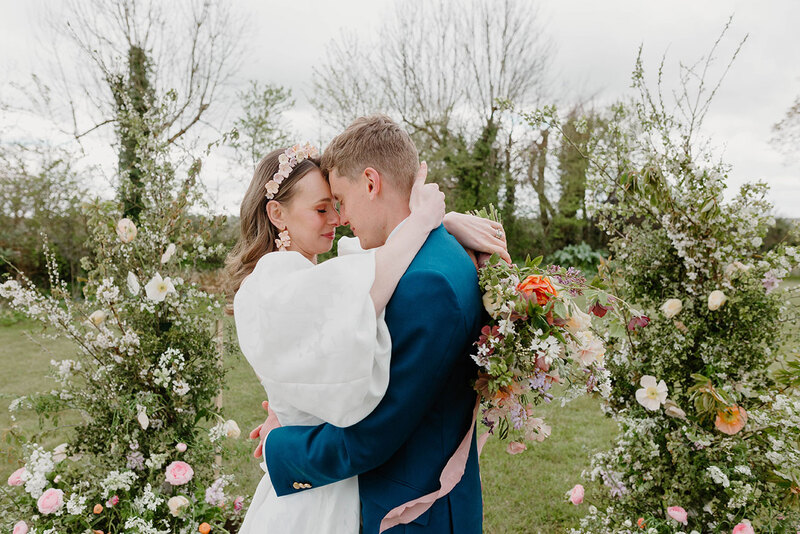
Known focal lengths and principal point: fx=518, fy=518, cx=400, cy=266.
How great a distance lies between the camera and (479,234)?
190 centimetres

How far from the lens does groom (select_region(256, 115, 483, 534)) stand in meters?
1.42

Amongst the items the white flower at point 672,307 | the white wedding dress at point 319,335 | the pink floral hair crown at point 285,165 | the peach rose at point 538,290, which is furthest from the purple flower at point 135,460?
the white flower at point 672,307

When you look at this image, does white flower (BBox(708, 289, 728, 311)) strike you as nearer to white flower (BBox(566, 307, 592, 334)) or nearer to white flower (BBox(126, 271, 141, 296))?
white flower (BBox(566, 307, 592, 334))

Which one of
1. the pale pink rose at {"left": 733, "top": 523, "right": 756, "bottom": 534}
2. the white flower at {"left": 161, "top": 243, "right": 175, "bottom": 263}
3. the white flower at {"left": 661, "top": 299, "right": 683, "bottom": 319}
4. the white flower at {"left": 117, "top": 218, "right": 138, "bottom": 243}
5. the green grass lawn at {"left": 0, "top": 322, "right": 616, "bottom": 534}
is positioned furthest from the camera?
the green grass lawn at {"left": 0, "top": 322, "right": 616, "bottom": 534}

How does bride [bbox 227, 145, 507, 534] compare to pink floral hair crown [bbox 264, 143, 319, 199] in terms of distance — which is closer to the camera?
bride [bbox 227, 145, 507, 534]

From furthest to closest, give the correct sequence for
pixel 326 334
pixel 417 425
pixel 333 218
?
pixel 333 218 → pixel 417 425 → pixel 326 334

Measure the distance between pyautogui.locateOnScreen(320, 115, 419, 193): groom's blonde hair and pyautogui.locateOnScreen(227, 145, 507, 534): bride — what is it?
0.07 metres

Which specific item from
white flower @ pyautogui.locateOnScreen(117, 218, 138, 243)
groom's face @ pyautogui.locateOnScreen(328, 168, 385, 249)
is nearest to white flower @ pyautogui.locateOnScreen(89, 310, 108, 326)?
white flower @ pyautogui.locateOnScreen(117, 218, 138, 243)

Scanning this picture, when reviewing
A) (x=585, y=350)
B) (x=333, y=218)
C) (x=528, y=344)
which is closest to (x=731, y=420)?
(x=585, y=350)

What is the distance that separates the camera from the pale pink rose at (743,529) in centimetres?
245

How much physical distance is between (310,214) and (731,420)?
85.0 inches

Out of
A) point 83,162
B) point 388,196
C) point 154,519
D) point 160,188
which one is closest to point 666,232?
point 388,196

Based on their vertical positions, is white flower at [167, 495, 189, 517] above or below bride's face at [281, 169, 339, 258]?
below

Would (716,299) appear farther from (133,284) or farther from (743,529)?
(133,284)
